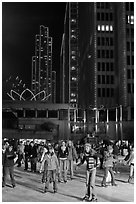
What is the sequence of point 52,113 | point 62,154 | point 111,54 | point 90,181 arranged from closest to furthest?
point 90,181, point 62,154, point 52,113, point 111,54

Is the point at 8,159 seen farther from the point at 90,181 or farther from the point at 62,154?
the point at 90,181

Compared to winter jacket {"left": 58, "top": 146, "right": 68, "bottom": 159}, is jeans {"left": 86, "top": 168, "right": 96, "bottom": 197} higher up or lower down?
lower down

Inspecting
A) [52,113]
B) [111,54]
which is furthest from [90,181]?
[111,54]

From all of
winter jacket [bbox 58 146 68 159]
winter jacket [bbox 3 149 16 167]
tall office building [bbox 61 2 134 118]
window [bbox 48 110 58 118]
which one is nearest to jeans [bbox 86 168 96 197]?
winter jacket [bbox 58 146 68 159]

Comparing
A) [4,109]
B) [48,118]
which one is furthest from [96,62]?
[4,109]

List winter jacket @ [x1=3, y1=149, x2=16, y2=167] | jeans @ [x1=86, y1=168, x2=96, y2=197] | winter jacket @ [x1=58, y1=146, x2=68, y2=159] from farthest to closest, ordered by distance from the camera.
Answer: winter jacket @ [x1=58, y1=146, x2=68, y2=159] < winter jacket @ [x1=3, y1=149, x2=16, y2=167] < jeans @ [x1=86, y1=168, x2=96, y2=197]

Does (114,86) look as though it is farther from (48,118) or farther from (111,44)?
(48,118)

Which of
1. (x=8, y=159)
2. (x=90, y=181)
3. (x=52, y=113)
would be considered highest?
(x=52, y=113)

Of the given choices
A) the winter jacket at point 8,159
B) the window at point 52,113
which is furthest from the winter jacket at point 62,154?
the window at point 52,113

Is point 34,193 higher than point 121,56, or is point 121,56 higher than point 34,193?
point 121,56

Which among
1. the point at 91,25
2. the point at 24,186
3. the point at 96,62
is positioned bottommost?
the point at 24,186

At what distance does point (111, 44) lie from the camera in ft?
222

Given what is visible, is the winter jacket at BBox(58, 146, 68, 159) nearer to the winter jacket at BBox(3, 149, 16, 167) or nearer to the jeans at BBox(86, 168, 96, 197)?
the winter jacket at BBox(3, 149, 16, 167)

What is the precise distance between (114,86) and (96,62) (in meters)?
7.41
